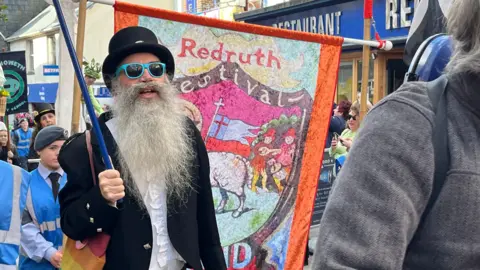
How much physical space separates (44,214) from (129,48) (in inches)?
58.5

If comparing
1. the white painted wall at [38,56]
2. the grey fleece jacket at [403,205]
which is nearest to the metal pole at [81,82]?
the grey fleece jacket at [403,205]

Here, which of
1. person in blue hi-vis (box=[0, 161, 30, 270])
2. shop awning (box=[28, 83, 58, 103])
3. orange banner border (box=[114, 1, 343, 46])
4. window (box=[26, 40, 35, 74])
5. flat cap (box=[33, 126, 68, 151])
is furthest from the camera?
window (box=[26, 40, 35, 74])

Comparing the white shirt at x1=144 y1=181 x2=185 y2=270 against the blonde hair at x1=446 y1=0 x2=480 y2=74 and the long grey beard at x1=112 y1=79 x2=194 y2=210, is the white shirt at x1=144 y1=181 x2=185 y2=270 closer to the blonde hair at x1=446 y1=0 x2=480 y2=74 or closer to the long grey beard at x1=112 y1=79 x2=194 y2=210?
the long grey beard at x1=112 y1=79 x2=194 y2=210

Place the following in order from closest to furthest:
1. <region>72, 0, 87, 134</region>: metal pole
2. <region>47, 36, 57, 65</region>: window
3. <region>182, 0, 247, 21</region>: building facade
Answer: <region>72, 0, 87, 134</region>: metal pole < <region>182, 0, 247, 21</region>: building facade < <region>47, 36, 57, 65</region>: window

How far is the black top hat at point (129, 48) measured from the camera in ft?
8.28

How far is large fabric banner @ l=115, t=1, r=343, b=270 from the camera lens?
3.34 meters

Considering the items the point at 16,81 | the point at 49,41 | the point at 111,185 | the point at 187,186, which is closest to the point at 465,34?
the point at 111,185

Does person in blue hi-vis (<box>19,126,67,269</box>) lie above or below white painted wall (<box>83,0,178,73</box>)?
below

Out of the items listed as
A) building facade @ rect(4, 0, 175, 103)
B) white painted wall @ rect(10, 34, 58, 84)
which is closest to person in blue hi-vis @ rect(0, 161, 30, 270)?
building facade @ rect(4, 0, 175, 103)

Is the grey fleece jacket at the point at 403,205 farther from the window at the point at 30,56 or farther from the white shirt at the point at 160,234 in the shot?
the window at the point at 30,56

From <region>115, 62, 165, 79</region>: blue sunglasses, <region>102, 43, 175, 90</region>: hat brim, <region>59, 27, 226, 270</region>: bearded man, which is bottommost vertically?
<region>59, 27, 226, 270</region>: bearded man

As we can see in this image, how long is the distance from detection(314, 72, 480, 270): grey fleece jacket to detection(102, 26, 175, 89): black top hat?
1608 mm

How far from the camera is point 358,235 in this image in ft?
3.51

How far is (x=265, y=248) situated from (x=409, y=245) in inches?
101
